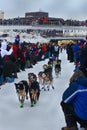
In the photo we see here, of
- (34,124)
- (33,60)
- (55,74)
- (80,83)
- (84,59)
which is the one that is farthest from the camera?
(33,60)

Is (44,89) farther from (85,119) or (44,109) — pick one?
(85,119)

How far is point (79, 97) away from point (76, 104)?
0.13 m

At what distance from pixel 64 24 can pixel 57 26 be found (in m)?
2.01

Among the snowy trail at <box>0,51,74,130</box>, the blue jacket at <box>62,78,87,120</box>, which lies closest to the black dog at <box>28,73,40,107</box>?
the snowy trail at <box>0,51,74,130</box>

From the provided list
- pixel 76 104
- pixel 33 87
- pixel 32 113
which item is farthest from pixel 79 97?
pixel 33 87

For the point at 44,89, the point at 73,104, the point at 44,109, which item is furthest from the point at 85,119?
the point at 44,89

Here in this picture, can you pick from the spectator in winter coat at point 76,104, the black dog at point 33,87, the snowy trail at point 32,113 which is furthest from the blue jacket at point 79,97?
the black dog at point 33,87

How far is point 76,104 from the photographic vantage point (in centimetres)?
689

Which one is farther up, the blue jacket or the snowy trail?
the blue jacket

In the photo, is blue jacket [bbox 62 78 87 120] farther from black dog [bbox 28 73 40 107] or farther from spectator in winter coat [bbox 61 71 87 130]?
black dog [bbox 28 73 40 107]

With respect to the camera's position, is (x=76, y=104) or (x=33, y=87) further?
(x=33, y=87)

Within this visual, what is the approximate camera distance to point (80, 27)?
257ft

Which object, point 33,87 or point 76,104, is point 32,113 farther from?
point 76,104

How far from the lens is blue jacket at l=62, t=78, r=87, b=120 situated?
680 cm
